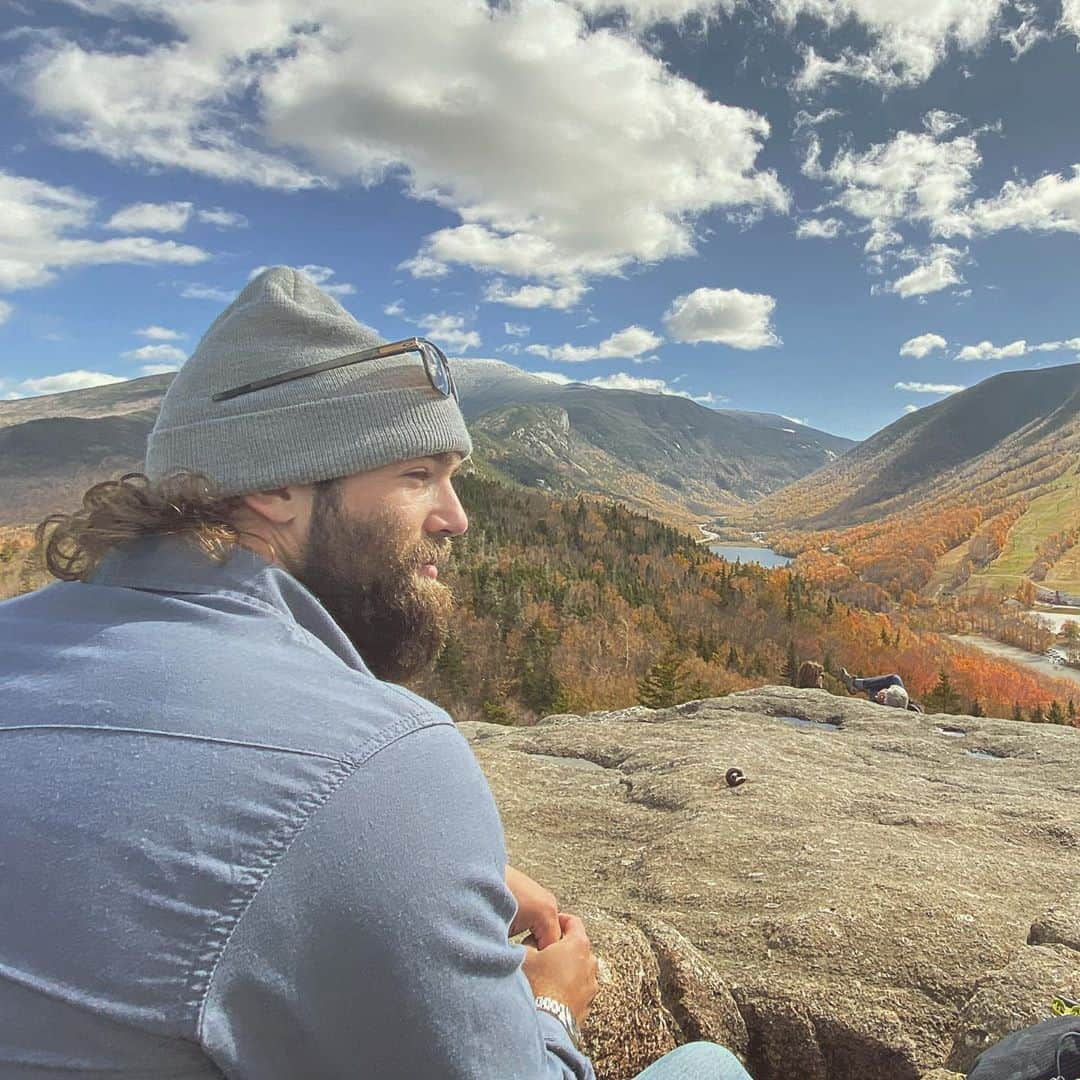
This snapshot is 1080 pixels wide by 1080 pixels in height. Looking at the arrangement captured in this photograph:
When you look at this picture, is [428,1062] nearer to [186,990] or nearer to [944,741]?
[186,990]

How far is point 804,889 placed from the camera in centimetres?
658

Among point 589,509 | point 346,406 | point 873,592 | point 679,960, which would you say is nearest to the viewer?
point 346,406

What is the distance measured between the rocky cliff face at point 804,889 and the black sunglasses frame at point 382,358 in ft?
11.3

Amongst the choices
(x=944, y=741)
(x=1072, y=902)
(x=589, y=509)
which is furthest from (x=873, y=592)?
(x=1072, y=902)

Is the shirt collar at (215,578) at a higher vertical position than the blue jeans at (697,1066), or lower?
higher

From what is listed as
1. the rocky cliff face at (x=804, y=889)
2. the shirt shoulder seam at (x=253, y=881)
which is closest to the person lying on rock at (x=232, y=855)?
the shirt shoulder seam at (x=253, y=881)

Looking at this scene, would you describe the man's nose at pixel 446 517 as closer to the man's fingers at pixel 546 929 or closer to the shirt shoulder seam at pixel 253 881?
the shirt shoulder seam at pixel 253 881

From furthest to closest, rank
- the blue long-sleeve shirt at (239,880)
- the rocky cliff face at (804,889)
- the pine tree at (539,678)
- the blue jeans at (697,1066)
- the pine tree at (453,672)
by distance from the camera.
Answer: the pine tree at (453,672) → the pine tree at (539,678) → the rocky cliff face at (804,889) → the blue jeans at (697,1066) → the blue long-sleeve shirt at (239,880)

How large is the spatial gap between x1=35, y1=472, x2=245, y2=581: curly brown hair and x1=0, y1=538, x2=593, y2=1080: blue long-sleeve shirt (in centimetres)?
58

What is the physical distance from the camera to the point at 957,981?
514 centimetres

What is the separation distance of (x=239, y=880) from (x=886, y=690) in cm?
4077

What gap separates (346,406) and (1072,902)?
7611 mm

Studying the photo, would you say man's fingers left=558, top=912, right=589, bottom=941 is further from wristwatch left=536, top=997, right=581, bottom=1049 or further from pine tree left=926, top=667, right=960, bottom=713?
pine tree left=926, top=667, right=960, bottom=713

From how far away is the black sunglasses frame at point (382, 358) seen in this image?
2562 millimetres
